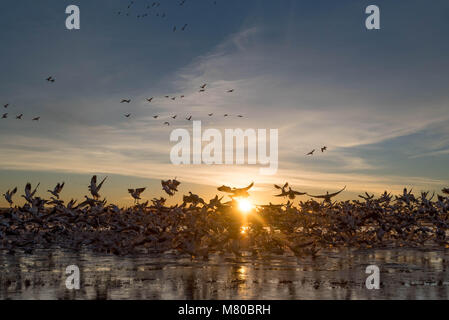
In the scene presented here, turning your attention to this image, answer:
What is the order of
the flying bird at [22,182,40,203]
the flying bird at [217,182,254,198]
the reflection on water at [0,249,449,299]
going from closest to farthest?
the reflection on water at [0,249,449,299] < the flying bird at [217,182,254,198] < the flying bird at [22,182,40,203]

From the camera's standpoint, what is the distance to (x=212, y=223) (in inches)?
1016

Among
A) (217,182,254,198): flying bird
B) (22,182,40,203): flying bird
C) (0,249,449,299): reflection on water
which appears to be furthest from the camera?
(22,182,40,203): flying bird

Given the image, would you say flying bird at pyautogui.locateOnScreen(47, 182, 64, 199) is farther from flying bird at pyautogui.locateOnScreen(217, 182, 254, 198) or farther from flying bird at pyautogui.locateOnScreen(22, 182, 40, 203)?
flying bird at pyautogui.locateOnScreen(217, 182, 254, 198)

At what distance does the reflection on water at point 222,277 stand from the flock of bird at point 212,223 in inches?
62.5

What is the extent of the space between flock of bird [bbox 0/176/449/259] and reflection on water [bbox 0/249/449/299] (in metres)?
1.59

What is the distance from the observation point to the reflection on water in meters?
13.9

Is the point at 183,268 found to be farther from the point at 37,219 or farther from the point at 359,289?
the point at 37,219

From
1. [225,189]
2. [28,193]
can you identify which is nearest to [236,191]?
[225,189]

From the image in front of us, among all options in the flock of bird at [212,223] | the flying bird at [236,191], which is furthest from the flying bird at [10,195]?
the flying bird at [236,191]

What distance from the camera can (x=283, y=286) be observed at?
15203 millimetres

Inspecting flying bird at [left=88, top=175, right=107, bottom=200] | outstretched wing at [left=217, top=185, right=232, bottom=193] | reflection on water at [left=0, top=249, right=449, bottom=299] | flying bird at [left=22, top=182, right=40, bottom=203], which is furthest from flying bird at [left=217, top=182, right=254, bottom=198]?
flying bird at [left=22, top=182, right=40, bottom=203]

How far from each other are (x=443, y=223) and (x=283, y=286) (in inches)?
895

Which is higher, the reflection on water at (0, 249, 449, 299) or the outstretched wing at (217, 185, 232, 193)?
the outstretched wing at (217, 185, 232, 193)
